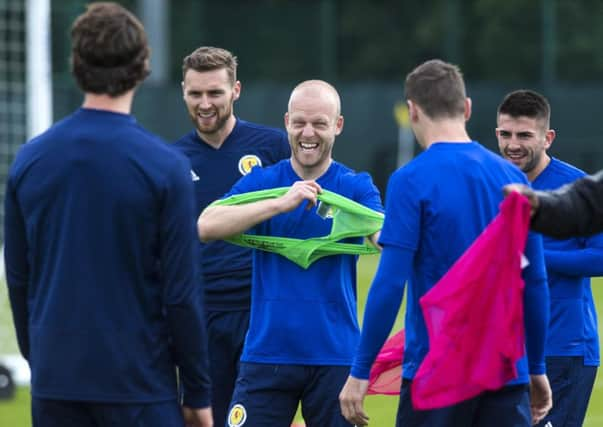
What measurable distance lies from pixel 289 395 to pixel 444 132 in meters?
1.56

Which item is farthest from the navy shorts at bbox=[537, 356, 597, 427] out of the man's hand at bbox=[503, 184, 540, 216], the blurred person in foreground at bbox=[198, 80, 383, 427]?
the man's hand at bbox=[503, 184, 540, 216]

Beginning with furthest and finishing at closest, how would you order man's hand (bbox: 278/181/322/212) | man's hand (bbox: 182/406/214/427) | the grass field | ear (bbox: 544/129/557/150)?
1. the grass field
2. ear (bbox: 544/129/557/150)
3. man's hand (bbox: 278/181/322/212)
4. man's hand (bbox: 182/406/214/427)

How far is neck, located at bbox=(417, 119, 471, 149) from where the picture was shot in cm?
455

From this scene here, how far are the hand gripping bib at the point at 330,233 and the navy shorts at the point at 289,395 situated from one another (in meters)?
0.47

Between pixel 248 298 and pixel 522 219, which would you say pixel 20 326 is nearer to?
pixel 522 219

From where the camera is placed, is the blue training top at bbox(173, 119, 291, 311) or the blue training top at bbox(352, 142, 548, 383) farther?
the blue training top at bbox(173, 119, 291, 311)

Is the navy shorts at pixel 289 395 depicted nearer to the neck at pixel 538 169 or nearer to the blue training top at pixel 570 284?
the blue training top at pixel 570 284

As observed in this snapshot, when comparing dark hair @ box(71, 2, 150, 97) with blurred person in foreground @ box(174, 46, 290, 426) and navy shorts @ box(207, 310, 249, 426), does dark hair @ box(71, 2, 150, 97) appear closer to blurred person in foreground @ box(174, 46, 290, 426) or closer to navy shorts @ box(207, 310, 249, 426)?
blurred person in foreground @ box(174, 46, 290, 426)

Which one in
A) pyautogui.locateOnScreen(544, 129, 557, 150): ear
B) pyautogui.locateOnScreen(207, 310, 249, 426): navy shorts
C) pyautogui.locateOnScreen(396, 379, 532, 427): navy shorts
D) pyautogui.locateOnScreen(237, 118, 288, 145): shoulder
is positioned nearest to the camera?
pyautogui.locateOnScreen(396, 379, 532, 427): navy shorts

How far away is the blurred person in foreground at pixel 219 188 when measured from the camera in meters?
6.32

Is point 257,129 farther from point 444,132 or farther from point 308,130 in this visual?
point 444,132

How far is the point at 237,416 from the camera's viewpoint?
18.2 feet

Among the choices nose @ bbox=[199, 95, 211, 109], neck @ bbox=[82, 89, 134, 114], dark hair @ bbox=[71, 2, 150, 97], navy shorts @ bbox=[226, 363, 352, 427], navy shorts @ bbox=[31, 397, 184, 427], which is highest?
dark hair @ bbox=[71, 2, 150, 97]

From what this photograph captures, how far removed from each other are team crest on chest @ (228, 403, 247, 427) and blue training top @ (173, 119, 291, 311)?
0.84 meters
